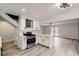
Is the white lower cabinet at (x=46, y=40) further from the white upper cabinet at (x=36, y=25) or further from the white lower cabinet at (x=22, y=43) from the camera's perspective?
the white lower cabinet at (x=22, y=43)

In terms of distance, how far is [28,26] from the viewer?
3760 mm

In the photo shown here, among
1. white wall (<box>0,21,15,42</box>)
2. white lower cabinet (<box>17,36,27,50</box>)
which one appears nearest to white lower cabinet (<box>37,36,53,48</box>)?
white lower cabinet (<box>17,36,27,50</box>)

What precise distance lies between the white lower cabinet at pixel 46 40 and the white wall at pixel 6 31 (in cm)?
168

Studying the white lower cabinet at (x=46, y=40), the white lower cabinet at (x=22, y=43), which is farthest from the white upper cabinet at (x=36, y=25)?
the white lower cabinet at (x=22, y=43)

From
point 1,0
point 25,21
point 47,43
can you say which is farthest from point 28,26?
point 1,0

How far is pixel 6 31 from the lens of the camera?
4.03m

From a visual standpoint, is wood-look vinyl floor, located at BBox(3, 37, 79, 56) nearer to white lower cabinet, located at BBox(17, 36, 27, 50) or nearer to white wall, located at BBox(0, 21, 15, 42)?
white lower cabinet, located at BBox(17, 36, 27, 50)

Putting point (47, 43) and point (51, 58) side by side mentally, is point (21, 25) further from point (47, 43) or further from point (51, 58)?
point (51, 58)

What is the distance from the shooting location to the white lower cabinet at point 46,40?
3.36 metres

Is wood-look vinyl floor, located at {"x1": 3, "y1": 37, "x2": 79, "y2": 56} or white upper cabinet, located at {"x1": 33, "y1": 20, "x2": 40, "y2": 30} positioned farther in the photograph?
white upper cabinet, located at {"x1": 33, "y1": 20, "x2": 40, "y2": 30}

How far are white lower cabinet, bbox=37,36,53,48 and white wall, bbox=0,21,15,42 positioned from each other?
1.68 meters

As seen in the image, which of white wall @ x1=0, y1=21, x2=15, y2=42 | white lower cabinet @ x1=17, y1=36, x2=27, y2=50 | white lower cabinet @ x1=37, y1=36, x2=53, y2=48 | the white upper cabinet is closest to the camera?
white lower cabinet @ x1=17, y1=36, x2=27, y2=50

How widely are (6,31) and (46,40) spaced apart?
8.26 ft

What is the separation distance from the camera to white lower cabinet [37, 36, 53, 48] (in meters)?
3.36
